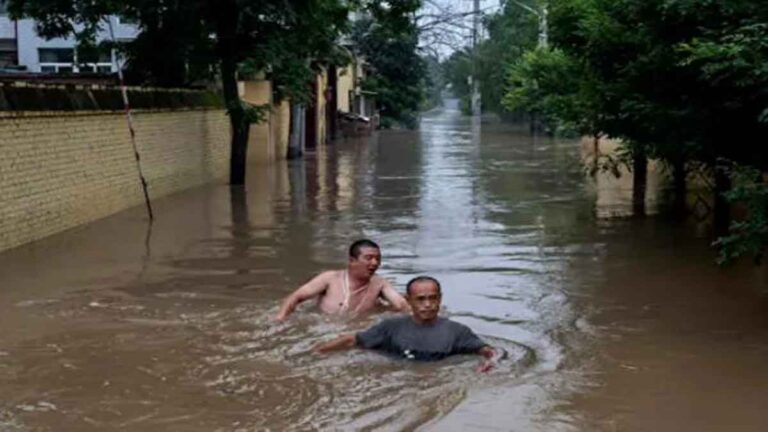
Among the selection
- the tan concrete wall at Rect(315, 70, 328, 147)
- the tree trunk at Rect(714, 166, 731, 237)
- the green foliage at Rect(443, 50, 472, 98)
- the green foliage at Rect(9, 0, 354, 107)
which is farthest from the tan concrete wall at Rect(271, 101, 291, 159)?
the green foliage at Rect(443, 50, 472, 98)

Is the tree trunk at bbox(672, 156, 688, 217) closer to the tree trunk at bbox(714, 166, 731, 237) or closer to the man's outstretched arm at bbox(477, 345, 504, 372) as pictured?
the tree trunk at bbox(714, 166, 731, 237)

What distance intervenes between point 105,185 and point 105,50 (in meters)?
8.48

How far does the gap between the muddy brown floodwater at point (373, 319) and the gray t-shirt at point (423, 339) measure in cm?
12

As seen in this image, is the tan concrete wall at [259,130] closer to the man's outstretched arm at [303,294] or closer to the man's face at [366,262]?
the man's outstretched arm at [303,294]

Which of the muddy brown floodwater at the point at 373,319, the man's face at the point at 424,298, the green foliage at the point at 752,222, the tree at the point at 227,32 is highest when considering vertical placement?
the tree at the point at 227,32

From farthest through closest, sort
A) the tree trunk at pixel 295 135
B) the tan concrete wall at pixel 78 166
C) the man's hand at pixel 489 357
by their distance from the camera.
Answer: the tree trunk at pixel 295 135 < the tan concrete wall at pixel 78 166 < the man's hand at pixel 489 357

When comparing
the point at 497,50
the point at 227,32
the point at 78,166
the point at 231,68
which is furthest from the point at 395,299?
the point at 497,50

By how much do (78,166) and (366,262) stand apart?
8.33 meters

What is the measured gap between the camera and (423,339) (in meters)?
8.53

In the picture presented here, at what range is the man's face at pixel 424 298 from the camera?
27.3 ft

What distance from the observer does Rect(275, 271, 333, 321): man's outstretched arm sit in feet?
33.3

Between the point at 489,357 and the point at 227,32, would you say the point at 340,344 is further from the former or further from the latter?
the point at 227,32

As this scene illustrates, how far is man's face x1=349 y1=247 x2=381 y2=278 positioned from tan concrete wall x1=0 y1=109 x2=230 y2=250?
5.81 meters

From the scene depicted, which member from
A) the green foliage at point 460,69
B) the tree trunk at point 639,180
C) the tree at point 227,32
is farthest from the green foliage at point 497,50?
the tree at point 227,32
